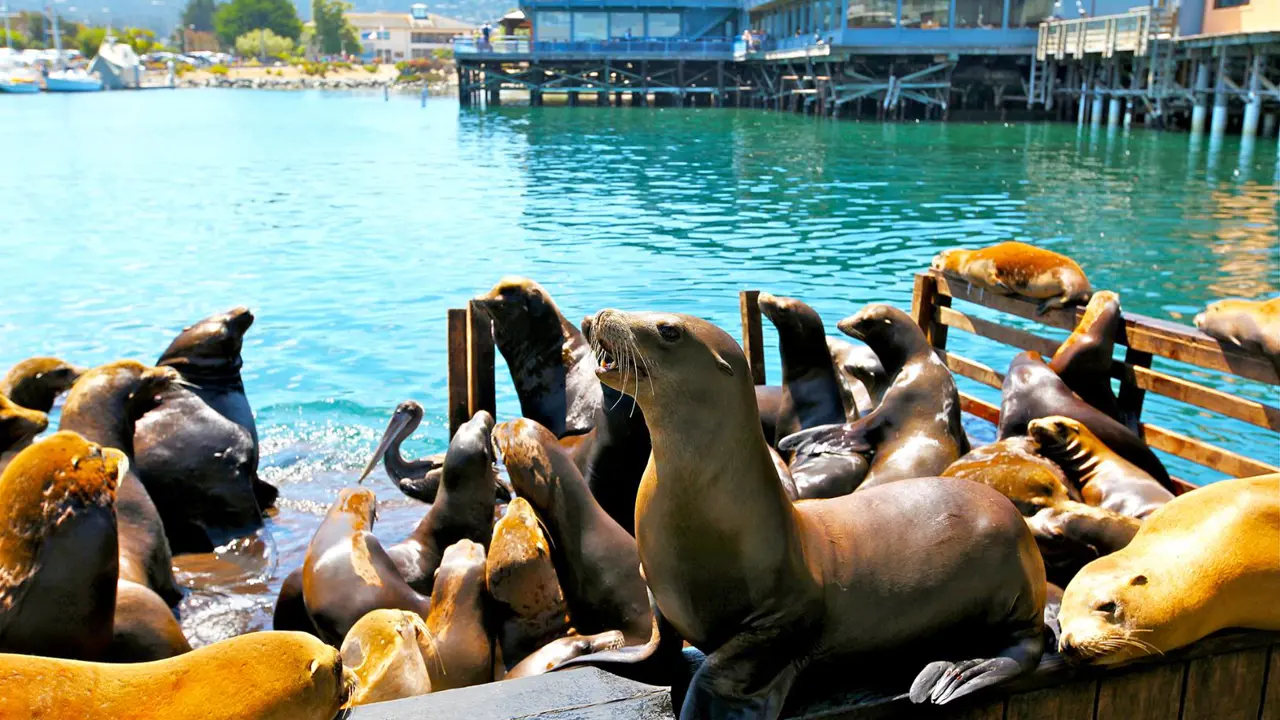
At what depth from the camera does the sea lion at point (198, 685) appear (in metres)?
2.17

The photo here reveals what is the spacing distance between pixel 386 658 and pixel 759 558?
147 centimetres

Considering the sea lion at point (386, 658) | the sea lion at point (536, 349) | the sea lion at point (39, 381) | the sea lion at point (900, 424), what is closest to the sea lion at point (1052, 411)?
the sea lion at point (900, 424)

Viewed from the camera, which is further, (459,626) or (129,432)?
(129,432)

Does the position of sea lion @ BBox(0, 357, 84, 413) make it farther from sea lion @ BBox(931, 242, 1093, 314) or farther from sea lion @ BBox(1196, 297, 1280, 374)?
sea lion @ BBox(1196, 297, 1280, 374)

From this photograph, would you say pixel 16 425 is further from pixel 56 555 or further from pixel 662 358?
pixel 662 358

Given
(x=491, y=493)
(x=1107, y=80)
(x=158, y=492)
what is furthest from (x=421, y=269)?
(x=1107, y=80)

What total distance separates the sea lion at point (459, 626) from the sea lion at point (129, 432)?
1314mm

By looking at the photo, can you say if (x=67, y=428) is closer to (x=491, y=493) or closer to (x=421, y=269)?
(x=491, y=493)

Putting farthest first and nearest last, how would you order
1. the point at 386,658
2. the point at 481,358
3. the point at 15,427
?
the point at 481,358, the point at 15,427, the point at 386,658

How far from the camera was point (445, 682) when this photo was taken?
3.87 metres

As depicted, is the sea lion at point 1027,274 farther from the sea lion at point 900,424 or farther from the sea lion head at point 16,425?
the sea lion head at point 16,425

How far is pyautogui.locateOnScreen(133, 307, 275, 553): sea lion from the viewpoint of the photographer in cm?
612

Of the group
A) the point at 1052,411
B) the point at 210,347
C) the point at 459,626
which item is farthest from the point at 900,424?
the point at 210,347

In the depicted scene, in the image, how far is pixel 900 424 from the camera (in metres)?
5.97
